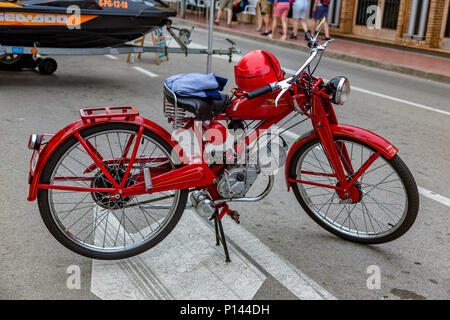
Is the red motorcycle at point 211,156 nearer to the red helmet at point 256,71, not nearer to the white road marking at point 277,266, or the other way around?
the red helmet at point 256,71

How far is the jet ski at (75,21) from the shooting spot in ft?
26.9

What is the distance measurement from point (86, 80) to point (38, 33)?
1423mm

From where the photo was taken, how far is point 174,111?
369 centimetres

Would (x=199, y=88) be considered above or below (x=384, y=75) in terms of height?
above

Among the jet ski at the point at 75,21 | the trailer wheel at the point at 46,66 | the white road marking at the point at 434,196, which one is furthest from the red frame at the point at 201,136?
the trailer wheel at the point at 46,66

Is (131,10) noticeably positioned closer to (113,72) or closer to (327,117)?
(113,72)

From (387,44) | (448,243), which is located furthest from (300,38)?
(448,243)

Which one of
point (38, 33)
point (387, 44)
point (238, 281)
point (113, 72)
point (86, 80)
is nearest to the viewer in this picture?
point (238, 281)

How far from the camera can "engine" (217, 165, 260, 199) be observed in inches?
149

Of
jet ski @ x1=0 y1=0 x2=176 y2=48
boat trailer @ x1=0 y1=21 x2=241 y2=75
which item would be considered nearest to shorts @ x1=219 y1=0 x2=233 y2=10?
boat trailer @ x1=0 y1=21 x2=241 y2=75

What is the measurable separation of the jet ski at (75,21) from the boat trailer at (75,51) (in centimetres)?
12

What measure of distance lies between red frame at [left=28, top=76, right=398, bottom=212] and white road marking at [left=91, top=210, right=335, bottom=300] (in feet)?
1.17

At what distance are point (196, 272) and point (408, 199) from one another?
142 centimetres
